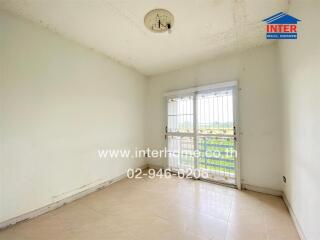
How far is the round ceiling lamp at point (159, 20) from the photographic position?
186cm

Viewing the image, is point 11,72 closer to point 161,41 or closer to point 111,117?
point 111,117

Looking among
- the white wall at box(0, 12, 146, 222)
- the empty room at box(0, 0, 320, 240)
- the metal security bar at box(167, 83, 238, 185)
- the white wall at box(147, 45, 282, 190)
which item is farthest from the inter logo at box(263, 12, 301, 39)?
the white wall at box(0, 12, 146, 222)

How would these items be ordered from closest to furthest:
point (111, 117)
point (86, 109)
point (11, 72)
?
point (11, 72), point (86, 109), point (111, 117)

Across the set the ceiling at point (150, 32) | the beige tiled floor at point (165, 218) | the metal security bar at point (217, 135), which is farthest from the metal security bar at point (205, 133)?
the ceiling at point (150, 32)

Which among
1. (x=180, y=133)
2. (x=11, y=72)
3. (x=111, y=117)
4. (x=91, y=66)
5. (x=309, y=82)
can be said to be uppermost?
(x=91, y=66)

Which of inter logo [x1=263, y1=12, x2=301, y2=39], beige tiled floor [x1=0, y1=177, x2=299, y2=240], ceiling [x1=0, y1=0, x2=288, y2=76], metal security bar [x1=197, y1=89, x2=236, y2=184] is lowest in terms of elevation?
beige tiled floor [x1=0, y1=177, x2=299, y2=240]

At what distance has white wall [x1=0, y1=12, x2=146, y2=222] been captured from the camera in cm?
182

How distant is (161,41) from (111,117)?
182cm

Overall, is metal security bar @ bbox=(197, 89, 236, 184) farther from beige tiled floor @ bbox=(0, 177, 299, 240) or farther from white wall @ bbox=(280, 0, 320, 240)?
white wall @ bbox=(280, 0, 320, 240)

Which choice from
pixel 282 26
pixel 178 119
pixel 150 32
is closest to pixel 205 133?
pixel 178 119

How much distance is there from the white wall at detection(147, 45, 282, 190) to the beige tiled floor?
17.1 inches

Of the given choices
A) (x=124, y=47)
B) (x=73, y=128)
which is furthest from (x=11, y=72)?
(x=124, y=47)

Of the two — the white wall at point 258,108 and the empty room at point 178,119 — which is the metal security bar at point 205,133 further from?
the white wall at point 258,108

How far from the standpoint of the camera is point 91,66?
2.77 meters
